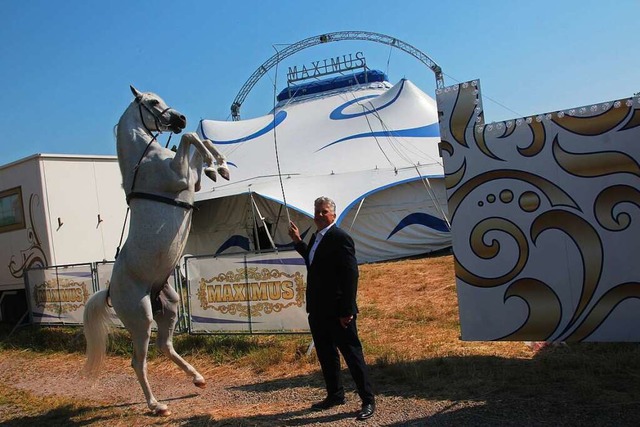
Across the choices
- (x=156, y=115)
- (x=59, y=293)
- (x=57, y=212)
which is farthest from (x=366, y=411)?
(x=57, y=212)

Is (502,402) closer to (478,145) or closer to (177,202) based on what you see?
(478,145)

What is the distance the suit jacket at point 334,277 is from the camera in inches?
175

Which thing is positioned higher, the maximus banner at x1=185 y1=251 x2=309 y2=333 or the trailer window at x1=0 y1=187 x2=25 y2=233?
the trailer window at x1=0 y1=187 x2=25 y2=233

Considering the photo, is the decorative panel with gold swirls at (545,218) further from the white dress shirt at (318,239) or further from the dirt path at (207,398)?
the white dress shirt at (318,239)

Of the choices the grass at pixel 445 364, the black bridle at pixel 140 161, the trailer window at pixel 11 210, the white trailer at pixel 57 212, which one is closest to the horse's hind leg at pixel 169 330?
the grass at pixel 445 364

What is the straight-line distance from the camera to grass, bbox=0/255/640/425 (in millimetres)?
4340

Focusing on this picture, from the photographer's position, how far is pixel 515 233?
17.0 ft

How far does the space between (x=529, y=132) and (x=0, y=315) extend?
1124cm

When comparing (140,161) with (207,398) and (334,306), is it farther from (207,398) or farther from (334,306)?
(207,398)

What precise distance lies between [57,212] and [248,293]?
480cm

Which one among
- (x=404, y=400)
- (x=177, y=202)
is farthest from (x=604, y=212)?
(x=177, y=202)

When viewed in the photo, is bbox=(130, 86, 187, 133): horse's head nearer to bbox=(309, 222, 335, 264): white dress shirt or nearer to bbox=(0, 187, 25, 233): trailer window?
bbox=(309, 222, 335, 264): white dress shirt

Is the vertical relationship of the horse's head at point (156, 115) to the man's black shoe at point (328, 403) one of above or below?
above

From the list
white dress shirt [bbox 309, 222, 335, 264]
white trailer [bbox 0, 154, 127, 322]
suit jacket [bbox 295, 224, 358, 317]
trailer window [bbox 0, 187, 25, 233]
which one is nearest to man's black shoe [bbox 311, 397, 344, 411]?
suit jacket [bbox 295, 224, 358, 317]
